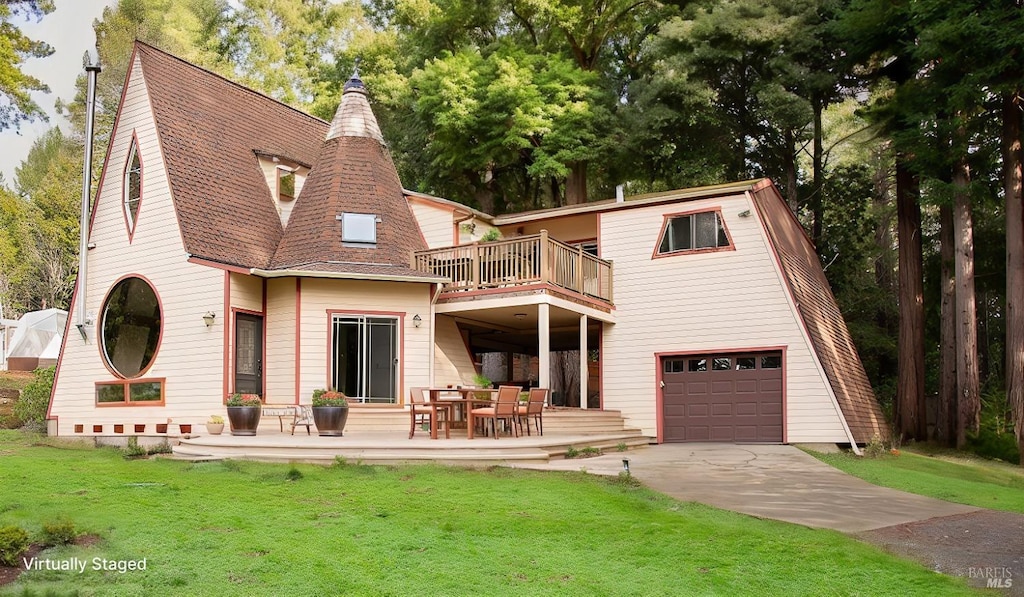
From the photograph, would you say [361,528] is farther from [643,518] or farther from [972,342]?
[972,342]

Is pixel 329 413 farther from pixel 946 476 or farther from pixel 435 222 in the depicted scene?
pixel 946 476

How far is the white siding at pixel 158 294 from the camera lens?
1698 centimetres

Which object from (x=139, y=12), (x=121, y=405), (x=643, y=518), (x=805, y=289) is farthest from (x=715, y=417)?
(x=139, y=12)

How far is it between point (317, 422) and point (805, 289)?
11777mm

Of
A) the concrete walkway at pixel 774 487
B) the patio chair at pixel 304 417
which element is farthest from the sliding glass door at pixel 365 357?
the concrete walkway at pixel 774 487

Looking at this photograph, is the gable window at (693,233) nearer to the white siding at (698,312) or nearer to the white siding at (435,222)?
the white siding at (698,312)

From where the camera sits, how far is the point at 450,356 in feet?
65.9

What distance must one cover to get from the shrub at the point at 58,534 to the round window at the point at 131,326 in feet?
36.0

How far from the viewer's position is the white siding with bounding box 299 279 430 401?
1758 centimetres

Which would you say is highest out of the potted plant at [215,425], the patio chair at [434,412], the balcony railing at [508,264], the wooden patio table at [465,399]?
the balcony railing at [508,264]

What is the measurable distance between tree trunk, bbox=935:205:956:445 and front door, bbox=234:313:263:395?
1653 cm

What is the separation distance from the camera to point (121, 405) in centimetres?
1783

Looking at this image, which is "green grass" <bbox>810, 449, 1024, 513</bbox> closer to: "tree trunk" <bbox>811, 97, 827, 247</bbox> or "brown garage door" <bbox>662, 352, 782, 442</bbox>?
"brown garage door" <bbox>662, 352, 782, 442</bbox>

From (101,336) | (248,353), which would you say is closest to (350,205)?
(248,353)
